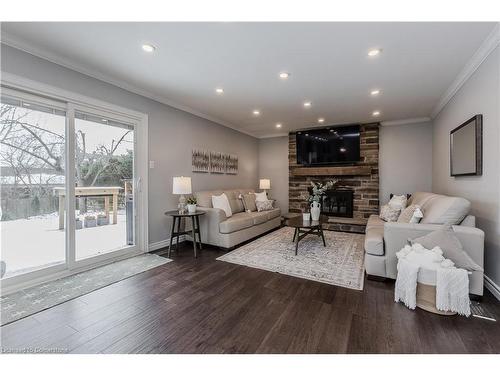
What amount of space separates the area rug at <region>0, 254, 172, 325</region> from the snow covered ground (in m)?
0.25

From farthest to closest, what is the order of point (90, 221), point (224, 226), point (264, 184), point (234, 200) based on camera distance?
1. point (264, 184)
2. point (234, 200)
3. point (224, 226)
4. point (90, 221)

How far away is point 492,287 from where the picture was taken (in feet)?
7.07

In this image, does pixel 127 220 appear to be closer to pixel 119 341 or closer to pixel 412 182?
pixel 119 341

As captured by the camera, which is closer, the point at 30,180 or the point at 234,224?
the point at 30,180

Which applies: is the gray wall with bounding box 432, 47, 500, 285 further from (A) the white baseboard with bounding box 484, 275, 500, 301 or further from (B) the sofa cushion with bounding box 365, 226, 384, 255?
(B) the sofa cushion with bounding box 365, 226, 384, 255

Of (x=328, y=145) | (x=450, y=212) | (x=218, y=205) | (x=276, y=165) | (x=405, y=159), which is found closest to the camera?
(x=450, y=212)

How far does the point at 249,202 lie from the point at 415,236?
3.19 m

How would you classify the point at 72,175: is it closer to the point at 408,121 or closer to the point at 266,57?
the point at 266,57

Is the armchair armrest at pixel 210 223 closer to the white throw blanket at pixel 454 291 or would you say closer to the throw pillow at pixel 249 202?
the throw pillow at pixel 249 202

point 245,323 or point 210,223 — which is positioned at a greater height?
point 210,223

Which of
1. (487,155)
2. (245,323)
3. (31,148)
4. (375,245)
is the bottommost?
(245,323)

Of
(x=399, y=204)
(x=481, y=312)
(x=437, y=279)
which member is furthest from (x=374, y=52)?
(x=481, y=312)

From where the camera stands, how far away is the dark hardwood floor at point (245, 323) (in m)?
1.46
